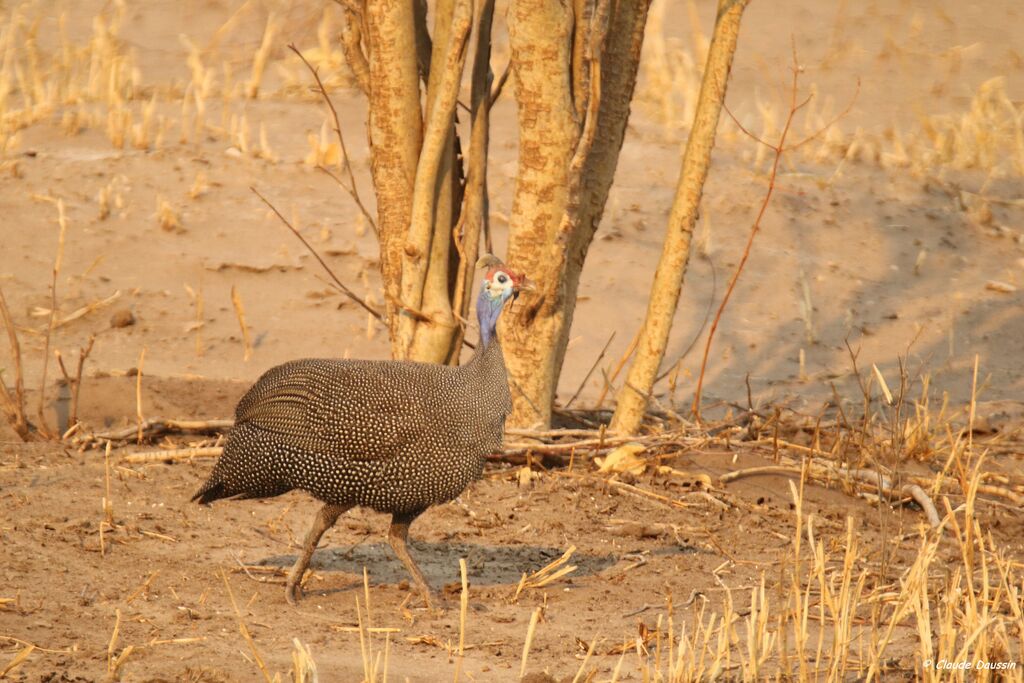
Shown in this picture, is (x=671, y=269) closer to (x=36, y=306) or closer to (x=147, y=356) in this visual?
(x=147, y=356)

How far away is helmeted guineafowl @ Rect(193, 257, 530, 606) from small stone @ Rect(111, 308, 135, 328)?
3.54 m

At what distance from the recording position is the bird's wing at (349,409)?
472 centimetres

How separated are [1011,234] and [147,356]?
6242mm

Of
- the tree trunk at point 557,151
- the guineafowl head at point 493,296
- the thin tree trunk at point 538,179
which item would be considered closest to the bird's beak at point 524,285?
the guineafowl head at point 493,296

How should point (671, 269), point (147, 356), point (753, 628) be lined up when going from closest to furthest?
point (753, 628), point (671, 269), point (147, 356)

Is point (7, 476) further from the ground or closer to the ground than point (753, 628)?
closer to the ground

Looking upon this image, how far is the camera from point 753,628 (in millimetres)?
3723

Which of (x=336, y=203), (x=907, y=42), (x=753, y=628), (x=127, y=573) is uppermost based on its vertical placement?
(x=907, y=42)

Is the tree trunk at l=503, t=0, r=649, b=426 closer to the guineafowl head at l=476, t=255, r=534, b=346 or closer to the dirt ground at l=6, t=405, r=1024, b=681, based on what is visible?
the dirt ground at l=6, t=405, r=1024, b=681

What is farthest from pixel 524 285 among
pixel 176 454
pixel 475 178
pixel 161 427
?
pixel 161 427

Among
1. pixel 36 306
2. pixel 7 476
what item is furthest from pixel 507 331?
pixel 36 306

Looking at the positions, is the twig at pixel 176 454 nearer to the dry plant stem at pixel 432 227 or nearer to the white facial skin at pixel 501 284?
the dry plant stem at pixel 432 227

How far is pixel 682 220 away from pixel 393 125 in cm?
133

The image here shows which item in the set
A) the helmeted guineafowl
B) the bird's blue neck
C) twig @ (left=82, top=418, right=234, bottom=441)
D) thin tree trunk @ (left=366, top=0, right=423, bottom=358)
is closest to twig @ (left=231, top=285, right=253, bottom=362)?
twig @ (left=82, top=418, right=234, bottom=441)
